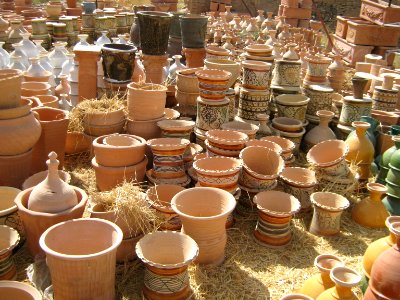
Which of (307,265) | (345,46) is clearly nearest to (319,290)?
(307,265)

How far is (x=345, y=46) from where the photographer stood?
9.22m

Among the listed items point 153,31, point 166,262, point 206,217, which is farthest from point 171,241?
point 153,31

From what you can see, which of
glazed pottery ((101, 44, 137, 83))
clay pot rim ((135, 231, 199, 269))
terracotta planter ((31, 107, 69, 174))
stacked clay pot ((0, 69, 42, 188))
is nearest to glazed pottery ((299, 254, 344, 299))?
clay pot rim ((135, 231, 199, 269))

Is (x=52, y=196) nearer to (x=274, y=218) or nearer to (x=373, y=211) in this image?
(x=274, y=218)

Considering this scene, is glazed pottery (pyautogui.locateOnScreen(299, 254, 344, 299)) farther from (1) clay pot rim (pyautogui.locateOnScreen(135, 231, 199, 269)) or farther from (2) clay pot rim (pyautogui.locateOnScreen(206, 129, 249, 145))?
(2) clay pot rim (pyautogui.locateOnScreen(206, 129, 249, 145))

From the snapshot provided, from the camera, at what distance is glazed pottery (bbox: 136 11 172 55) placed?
525 cm

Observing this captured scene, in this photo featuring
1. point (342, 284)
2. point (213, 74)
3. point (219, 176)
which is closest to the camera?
point (342, 284)

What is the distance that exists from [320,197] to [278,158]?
0.52 meters

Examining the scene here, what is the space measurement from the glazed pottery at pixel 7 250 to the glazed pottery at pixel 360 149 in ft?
10.5

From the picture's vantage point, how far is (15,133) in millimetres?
3410

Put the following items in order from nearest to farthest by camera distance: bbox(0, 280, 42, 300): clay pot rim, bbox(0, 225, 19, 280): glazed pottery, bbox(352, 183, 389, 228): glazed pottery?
1. bbox(0, 280, 42, 300): clay pot rim
2. bbox(0, 225, 19, 280): glazed pottery
3. bbox(352, 183, 389, 228): glazed pottery

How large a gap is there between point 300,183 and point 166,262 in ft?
5.32

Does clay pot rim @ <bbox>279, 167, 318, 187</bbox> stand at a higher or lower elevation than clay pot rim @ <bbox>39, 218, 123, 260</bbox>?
lower

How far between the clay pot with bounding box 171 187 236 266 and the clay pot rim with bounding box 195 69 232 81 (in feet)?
4.19
